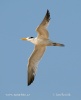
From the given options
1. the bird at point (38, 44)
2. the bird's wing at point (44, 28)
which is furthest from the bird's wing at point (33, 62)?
the bird's wing at point (44, 28)

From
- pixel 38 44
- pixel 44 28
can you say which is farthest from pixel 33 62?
pixel 44 28

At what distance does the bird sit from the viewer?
1870 centimetres

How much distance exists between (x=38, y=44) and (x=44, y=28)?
0.91 metres

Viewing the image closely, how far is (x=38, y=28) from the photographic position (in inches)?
738

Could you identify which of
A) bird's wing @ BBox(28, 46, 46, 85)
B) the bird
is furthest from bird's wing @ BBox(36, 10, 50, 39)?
bird's wing @ BBox(28, 46, 46, 85)

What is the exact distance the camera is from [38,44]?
19219 mm

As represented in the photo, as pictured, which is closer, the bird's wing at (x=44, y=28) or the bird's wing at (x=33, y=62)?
the bird's wing at (x=44, y=28)

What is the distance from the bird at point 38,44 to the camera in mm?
18703

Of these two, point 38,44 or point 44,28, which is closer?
point 44,28

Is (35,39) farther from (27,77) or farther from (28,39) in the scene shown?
(27,77)

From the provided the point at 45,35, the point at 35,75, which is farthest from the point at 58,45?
the point at 35,75

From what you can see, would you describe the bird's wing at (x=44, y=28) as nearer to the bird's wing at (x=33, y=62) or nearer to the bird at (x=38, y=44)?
the bird at (x=38, y=44)

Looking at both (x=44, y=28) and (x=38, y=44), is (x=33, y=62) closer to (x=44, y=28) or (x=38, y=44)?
(x=38, y=44)

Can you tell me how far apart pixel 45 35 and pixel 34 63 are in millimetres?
1570
